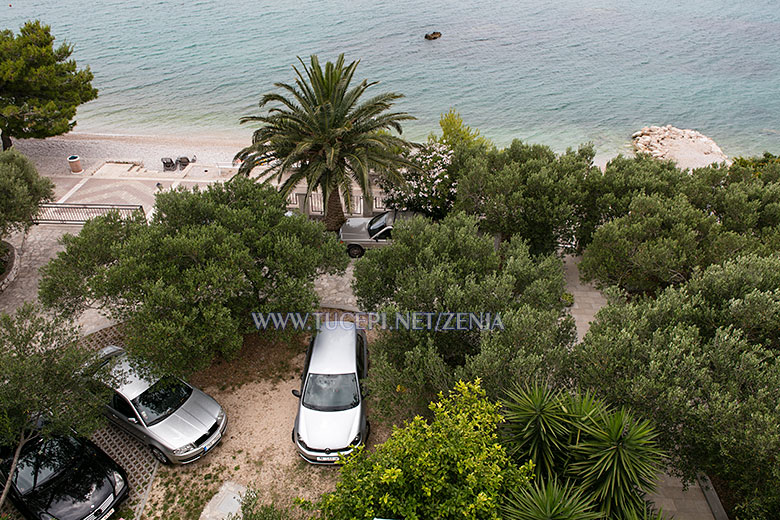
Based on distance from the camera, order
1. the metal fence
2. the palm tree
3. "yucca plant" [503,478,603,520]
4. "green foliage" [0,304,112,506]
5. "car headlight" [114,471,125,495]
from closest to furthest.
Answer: "yucca plant" [503,478,603,520], "green foliage" [0,304,112,506], "car headlight" [114,471,125,495], the palm tree, the metal fence

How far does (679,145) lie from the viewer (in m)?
36.8

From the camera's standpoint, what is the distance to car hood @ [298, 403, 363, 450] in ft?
35.2

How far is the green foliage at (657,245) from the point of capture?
41.0 feet

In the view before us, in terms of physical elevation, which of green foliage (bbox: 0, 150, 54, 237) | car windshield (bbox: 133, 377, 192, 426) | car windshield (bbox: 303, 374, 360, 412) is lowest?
car windshield (bbox: 303, 374, 360, 412)

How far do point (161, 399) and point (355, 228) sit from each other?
9263 mm

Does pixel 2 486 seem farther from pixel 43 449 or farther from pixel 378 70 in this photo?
pixel 378 70

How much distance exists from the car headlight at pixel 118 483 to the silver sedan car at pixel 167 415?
2.89 feet

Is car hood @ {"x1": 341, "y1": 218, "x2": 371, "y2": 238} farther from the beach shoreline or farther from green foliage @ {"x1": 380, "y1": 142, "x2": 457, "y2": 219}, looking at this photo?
the beach shoreline

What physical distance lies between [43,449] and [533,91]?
4822 centimetres

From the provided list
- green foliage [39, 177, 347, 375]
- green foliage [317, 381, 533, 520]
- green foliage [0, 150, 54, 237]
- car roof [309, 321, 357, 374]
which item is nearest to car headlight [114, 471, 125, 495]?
green foliage [39, 177, 347, 375]

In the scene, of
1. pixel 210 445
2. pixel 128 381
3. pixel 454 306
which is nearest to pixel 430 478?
pixel 454 306

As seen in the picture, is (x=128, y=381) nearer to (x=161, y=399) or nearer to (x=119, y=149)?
(x=161, y=399)

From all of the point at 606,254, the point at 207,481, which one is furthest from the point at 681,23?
the point at 207,481

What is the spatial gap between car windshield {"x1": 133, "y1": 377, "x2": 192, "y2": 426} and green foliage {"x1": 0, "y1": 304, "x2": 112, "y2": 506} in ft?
3.05
